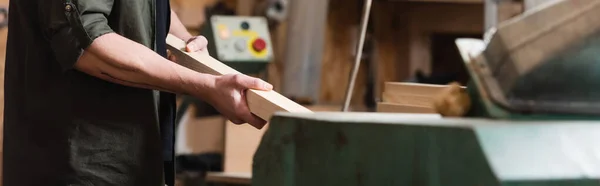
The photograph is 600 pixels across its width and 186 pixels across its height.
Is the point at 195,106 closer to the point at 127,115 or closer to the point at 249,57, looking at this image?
the point at 249,57

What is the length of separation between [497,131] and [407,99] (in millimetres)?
572

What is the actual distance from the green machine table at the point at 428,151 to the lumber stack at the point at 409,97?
0.36 metres

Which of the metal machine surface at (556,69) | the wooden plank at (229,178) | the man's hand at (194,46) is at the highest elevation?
the metal machine surface at (556,69)

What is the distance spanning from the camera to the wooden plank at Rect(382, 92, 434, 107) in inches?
48.3

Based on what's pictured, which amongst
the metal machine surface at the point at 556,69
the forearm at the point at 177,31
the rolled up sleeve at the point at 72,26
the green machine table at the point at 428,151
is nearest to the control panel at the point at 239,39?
the forearm at the point at 177,31

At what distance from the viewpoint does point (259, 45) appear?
2377mm

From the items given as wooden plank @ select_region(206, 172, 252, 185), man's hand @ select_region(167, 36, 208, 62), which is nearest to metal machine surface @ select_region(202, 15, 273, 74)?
wooden plank @ select_region(206, 172, 252, 185)

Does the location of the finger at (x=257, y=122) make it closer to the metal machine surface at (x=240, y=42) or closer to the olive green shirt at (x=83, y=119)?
the olive green shirt at (x=83, y=119)

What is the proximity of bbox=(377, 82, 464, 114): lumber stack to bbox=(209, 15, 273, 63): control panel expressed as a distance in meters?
1.02

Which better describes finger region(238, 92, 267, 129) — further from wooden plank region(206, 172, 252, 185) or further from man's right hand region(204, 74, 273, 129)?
wooden plank region(206, 172, 252, 185)

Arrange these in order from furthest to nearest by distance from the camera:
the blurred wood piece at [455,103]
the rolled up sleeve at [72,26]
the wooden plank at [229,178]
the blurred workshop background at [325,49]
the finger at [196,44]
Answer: the blurred workshop background at [325,49] → the wooden plank at [229,178] → the finger at [196,44] → the rolled up sleeve at [72,26] → the blurred wood piece at [455,103]

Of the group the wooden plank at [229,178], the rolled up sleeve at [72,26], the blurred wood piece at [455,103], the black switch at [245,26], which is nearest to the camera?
the blurred wood piece at [455,103]

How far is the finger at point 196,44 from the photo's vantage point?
140cm

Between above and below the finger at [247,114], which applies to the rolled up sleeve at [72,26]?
above
